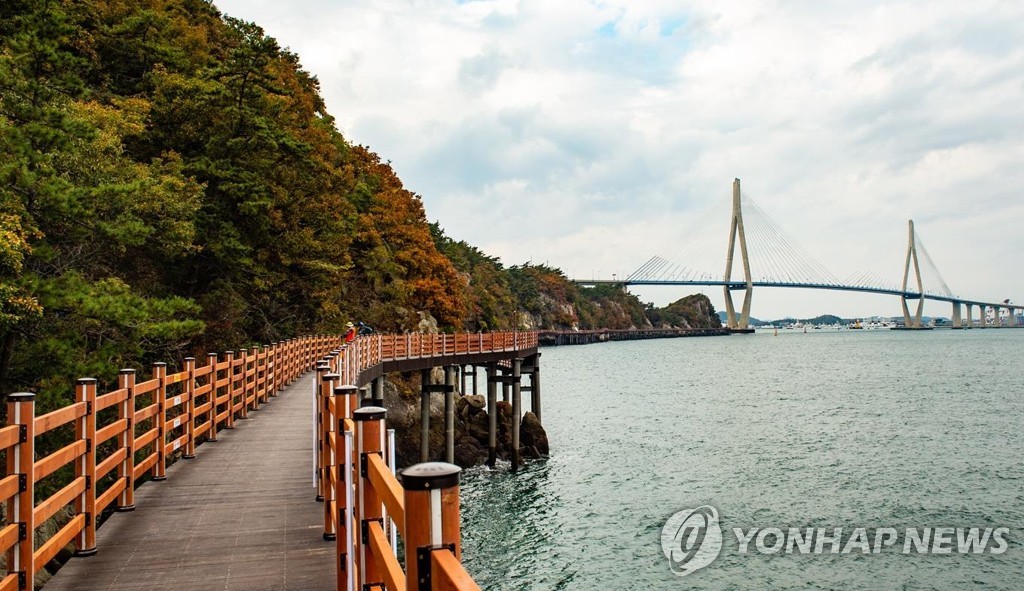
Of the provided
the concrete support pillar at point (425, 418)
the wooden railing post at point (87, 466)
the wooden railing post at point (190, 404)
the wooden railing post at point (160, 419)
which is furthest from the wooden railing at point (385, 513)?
the concrete support pillar at point (425, 418)

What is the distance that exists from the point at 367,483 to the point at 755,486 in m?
22.1

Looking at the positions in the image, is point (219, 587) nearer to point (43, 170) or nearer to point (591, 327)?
point (43, 170)

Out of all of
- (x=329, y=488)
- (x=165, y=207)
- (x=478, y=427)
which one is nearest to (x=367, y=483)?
(x=329, y=488)

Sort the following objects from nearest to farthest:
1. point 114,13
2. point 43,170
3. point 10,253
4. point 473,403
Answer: point 10,253 → point 43,170 → point 114,13 → point 473,403

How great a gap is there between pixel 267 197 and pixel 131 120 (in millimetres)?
5582

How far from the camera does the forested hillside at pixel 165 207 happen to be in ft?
47.4

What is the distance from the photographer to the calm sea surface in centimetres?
1627

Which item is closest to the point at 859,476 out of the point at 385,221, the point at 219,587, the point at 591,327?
the point at 219,587

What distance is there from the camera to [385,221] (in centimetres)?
4544

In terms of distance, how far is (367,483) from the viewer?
359cm

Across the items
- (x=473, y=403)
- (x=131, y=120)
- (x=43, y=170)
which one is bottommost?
(x=473, y=403)

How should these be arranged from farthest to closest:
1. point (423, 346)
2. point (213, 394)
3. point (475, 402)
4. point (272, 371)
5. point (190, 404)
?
point (475, 402) < point (423, 346) < point (272, 371) < point (213, 394) < point (190, 404)

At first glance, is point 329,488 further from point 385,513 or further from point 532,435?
point 532,435

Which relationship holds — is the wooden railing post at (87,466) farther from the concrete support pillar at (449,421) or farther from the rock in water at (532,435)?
the rock in water at (532,435)
